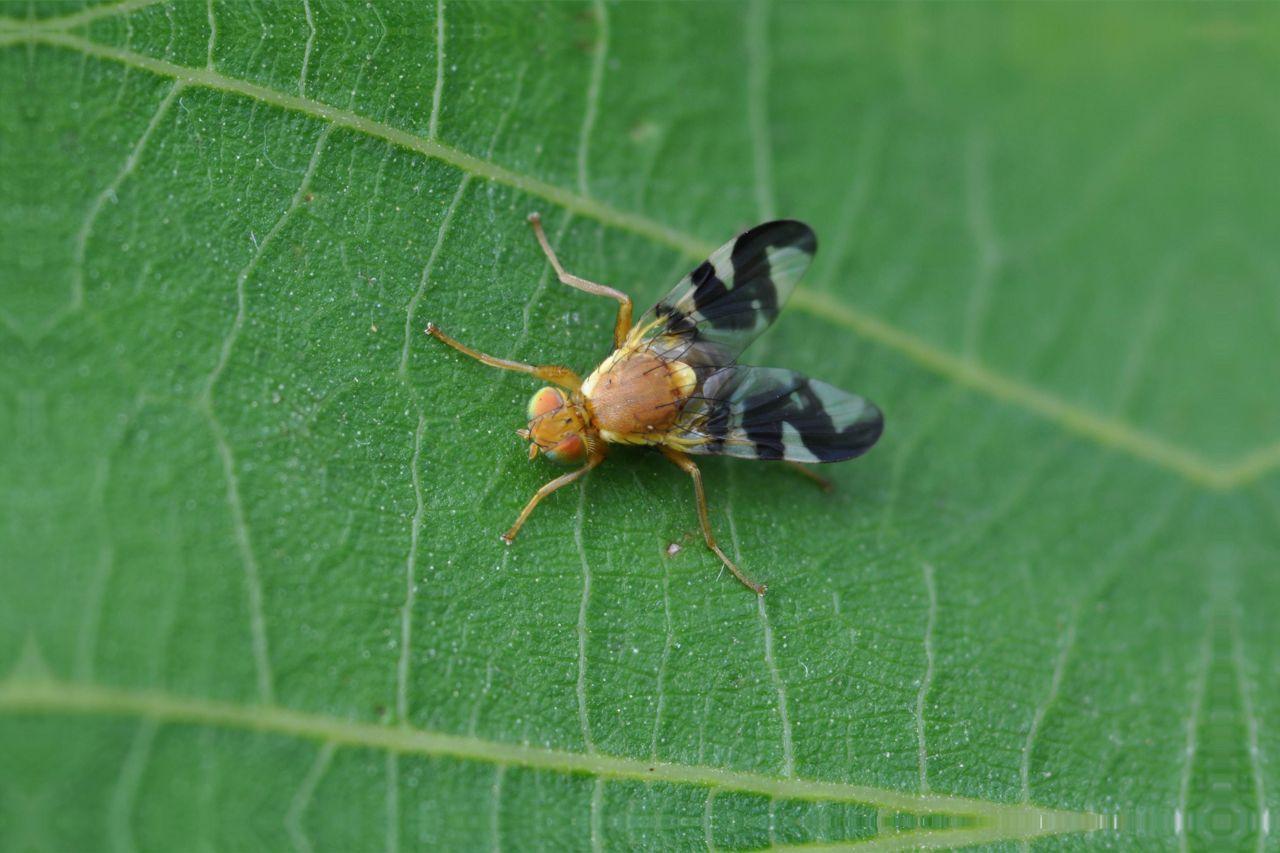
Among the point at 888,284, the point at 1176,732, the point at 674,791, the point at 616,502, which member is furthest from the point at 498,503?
the point at 1176,732

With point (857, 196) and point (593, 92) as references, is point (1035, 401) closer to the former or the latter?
point (857, 196)

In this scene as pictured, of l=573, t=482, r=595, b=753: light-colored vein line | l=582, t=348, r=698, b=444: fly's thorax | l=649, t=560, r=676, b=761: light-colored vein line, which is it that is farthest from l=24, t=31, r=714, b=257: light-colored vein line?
l=649, t=560, r=676, b=761: light-colored vein line

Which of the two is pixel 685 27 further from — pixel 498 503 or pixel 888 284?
pixel 498 503

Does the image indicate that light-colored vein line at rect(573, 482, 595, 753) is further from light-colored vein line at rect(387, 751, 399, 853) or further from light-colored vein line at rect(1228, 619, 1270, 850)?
light-colored vein line at rect(1228, 619, 1270, 850)

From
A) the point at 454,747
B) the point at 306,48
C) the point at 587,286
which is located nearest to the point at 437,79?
the point at 306,48

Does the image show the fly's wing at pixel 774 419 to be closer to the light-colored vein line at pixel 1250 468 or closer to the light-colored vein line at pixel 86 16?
the light-colored vein line at pixel 1250 468
